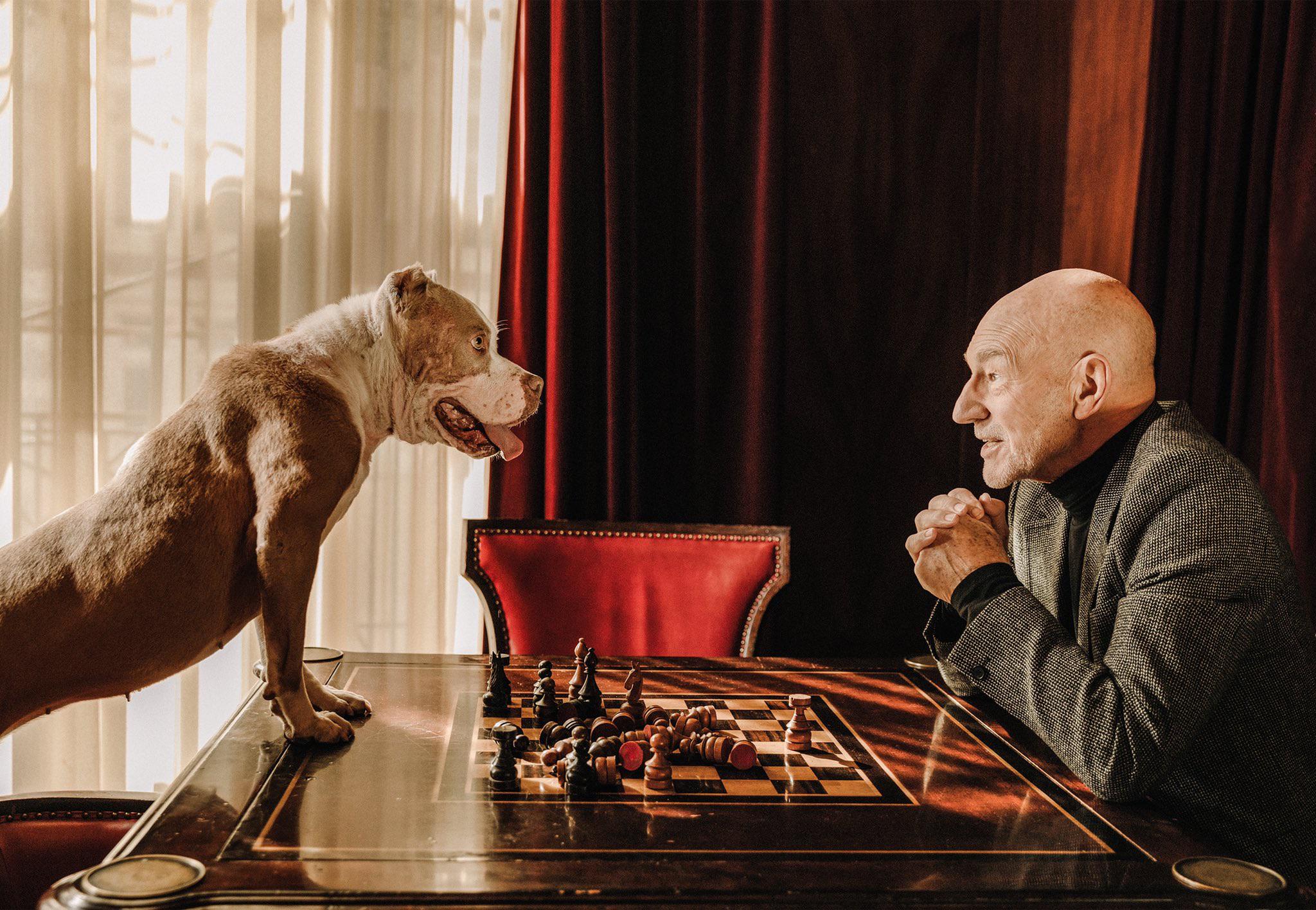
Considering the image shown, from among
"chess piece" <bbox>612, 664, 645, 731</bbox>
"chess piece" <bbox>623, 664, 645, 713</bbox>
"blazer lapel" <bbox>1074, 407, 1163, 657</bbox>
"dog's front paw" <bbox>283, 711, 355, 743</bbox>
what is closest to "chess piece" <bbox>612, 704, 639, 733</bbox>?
"chess piece" <bbox>612, 664, 645, 731</bbox>

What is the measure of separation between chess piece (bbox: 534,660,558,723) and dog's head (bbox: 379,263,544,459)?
0.40 meters

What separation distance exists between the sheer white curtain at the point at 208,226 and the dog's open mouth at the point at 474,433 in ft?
4.09

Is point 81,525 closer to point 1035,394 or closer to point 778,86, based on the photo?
point 1035,394

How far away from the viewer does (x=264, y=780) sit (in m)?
1.39

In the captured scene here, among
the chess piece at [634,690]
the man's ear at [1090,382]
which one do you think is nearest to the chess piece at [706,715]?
the chess piece at [634,690]

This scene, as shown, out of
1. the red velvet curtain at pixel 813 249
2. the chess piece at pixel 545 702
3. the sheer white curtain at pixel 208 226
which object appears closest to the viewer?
the chess piece at pixel 545 702

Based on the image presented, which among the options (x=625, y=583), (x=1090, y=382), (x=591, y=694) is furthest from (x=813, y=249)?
(x=591, y=694)

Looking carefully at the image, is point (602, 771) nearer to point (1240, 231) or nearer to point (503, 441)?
point (503, 441)

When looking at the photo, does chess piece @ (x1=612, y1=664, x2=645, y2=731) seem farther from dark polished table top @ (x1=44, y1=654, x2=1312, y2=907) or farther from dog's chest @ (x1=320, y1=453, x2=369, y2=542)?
dog's chest @ (x1=320, y1=453, x2=369, y2=542)

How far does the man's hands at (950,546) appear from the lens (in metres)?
1.62

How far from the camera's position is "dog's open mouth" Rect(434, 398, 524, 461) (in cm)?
182

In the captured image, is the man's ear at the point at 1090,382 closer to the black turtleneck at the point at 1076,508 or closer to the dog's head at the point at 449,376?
the black turtleneck at the point at 1076,508

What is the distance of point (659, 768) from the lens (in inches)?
56.3

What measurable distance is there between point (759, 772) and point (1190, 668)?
0.59m
